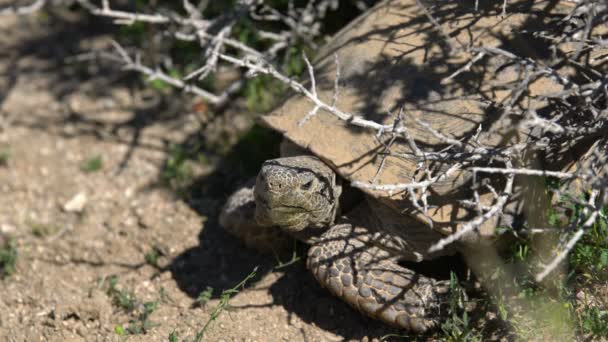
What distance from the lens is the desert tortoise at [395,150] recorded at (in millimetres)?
3771

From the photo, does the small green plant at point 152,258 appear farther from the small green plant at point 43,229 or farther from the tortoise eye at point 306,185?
the tortoise eye at point 306,185

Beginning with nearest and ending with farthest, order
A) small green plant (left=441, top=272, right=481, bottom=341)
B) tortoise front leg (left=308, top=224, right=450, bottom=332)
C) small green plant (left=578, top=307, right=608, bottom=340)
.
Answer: small green plant (left=578, top=307, right=608, bottom=340) → small green plant (left=441, top=272, right=481, bottom=341) → tortoise front leg (left=308, top=224, right=450, bottom=332)

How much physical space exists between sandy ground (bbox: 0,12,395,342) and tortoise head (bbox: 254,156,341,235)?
1.90ft

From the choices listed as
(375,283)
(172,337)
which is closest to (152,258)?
(172,337)

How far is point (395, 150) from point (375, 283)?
0.81 m

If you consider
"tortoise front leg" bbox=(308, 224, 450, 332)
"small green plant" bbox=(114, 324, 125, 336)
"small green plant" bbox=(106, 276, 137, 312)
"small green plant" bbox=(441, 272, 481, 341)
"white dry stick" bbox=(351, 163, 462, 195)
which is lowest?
"small green plant" bbox=(106, 276, 137, 312)

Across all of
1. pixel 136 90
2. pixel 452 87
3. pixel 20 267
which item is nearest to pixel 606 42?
pixel 452 87

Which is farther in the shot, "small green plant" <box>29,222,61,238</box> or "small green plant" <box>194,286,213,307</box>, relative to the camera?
"small green plant" <box>29,222,61,238</box>

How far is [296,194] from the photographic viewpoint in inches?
150

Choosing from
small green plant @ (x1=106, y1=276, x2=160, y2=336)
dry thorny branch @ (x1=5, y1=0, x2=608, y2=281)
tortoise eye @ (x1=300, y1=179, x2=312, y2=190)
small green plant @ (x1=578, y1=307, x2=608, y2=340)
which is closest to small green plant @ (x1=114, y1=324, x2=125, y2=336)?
small green plant @ (x1=106, y1=276, x2=160, y2=336)

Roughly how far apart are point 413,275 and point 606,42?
1.68m

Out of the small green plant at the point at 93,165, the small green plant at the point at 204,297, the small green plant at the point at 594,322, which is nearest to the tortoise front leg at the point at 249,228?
the small green plant at the point at 204,297

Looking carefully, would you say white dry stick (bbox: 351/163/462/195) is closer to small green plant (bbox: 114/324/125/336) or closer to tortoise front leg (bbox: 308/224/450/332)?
tortoise front leg (bbox: 308/224/450/332)

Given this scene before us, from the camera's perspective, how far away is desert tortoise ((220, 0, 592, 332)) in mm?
3771
